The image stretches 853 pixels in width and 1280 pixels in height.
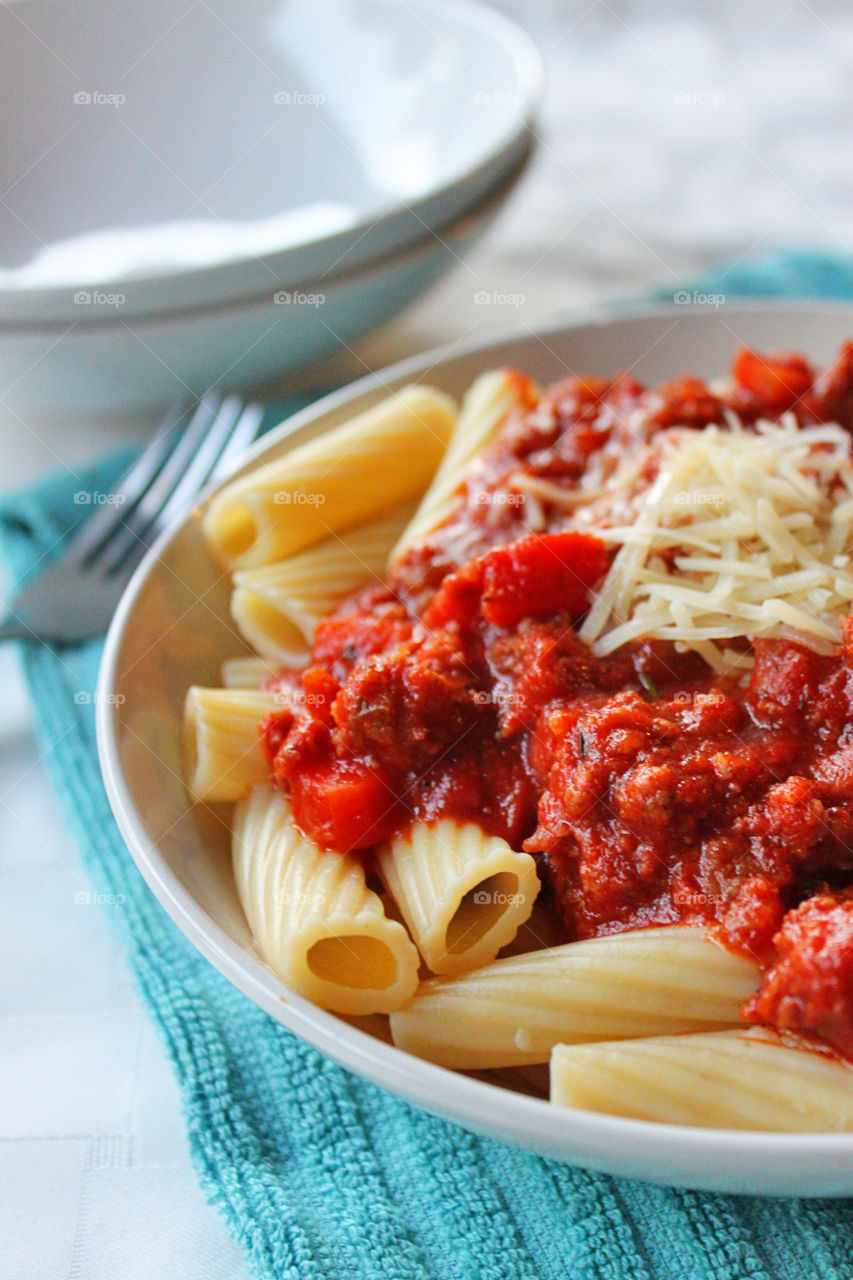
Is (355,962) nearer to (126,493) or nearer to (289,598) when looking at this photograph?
(289,598)

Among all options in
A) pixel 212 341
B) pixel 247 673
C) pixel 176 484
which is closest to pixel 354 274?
pixel 212 341

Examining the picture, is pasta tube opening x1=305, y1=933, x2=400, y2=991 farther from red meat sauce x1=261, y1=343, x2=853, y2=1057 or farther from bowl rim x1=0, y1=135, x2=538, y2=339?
bowl rim x1=0, y1=135, x2=538, y2=339

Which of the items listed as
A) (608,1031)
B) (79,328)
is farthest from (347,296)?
(608,1031)

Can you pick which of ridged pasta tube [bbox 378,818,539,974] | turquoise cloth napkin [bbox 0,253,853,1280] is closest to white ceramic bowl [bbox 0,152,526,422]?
turquoise cloth napkin [bbox 0,253,853,1280]

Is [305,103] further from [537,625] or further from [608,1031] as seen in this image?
[608,1031]

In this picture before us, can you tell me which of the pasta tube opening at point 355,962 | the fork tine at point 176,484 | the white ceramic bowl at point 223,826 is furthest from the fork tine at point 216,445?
the pasta tube opening at point 355,962

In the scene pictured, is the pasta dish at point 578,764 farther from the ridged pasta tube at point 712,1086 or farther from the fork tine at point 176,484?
the fork tine at point 176,484

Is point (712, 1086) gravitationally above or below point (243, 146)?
below
